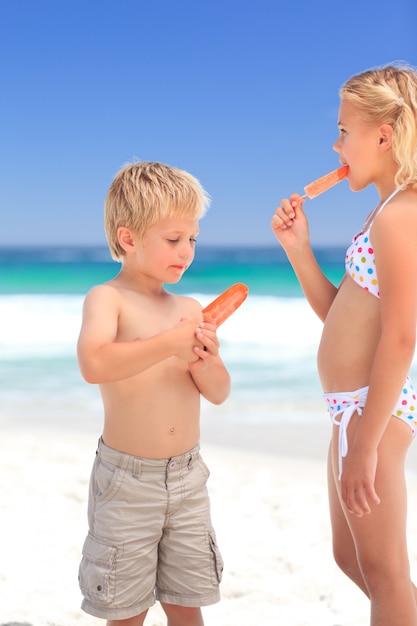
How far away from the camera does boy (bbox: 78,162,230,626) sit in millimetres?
2096

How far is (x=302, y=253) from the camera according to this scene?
7.59 feet

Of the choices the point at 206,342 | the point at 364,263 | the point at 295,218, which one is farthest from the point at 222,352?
the point at 364,263

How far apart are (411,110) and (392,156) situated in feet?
0.40

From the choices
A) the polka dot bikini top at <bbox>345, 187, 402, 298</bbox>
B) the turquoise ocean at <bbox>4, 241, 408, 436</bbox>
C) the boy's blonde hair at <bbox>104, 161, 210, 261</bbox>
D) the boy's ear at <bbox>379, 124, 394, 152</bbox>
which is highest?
the boy's ear at <bbox>379, 124, 394, 152</bbox>

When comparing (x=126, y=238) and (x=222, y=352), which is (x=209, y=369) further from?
(x=222, y=352)

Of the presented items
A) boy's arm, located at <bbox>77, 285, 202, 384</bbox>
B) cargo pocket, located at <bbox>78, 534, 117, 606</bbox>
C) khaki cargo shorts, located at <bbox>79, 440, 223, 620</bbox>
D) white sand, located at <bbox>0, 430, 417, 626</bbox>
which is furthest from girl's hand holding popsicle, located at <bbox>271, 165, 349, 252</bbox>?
white sand, located at <bbox>0, 430, 417, 626</bbox>

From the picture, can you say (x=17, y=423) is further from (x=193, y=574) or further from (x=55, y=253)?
(x=55, y=253)

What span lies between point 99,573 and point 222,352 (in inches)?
287

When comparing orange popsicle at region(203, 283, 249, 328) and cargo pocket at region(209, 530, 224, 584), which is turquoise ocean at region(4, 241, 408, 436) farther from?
orange popsicle at region(203, 283, 249, 328)

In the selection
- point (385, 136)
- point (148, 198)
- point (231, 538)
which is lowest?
point (231, 538)

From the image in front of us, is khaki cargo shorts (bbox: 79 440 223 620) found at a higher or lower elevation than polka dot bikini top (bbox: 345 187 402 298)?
lower

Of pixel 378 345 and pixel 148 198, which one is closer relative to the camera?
pixel 378 345

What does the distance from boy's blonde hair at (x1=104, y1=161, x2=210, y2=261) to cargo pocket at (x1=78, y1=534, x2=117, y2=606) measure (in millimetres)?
859

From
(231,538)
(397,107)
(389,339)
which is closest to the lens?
(389,339)
